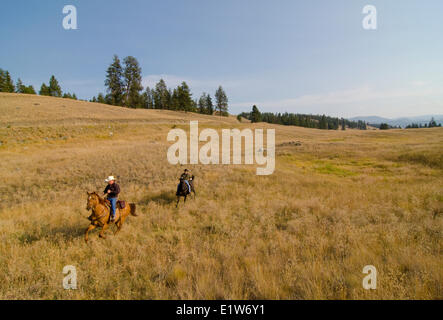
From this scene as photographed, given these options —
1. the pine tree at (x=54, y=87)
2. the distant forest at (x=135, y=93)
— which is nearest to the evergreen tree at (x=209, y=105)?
the distant forest at (x=135, y=93)

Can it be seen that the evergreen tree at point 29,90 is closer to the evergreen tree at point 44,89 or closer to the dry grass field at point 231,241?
the evergreen tree at point 44,89

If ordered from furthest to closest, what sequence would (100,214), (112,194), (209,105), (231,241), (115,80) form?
(209,105) < (115,80) < (112,194) < (100,214) < (231,241)

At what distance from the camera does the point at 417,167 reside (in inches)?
632

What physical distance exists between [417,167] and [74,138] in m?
47.3

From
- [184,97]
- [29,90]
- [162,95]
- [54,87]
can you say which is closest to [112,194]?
[184,97]

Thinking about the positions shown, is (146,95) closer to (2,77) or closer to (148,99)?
(148,99)

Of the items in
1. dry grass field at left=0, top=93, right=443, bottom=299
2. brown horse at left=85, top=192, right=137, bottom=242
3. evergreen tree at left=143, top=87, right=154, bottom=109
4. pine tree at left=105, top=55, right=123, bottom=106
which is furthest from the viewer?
evergreen tree at left=143, top=87, right=154, bottom=109

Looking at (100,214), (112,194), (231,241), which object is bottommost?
(231,241)

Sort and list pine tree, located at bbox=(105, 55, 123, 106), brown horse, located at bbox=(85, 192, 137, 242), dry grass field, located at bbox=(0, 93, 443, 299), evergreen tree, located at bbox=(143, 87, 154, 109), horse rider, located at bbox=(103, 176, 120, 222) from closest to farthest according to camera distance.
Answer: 1. dry grass field, located at bbox=(0, 93, 443, 299)
2. brown horse, located at bbox=(85, 192, 137, 242)
3. horse rider, located at bbox=(103, 176, 120, 222)
4. pine tree, located at bbox=(105, 55, 123, 106)
5. evergreen tree, located at bbox=(143, 87, 154, 109)

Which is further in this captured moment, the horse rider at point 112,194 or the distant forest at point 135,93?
the distant forest at point 135,93

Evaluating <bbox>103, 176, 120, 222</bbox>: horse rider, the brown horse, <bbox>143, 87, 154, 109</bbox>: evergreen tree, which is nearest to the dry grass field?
the brown horse

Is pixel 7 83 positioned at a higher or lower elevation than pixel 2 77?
lower

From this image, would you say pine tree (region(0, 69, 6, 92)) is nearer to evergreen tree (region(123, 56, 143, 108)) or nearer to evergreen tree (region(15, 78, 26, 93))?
evergreen tree (region(15, 78, 26, 93))
